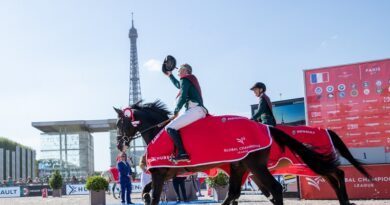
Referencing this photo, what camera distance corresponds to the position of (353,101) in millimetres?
15672

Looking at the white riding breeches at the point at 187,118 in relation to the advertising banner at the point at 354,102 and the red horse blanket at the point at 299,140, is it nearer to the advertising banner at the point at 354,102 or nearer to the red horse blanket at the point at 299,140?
the red horse blanket at the point at 299,140

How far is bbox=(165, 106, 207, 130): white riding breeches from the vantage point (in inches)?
314

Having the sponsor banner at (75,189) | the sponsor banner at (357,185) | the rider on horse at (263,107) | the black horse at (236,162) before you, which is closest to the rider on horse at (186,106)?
the black horse at (236,162)

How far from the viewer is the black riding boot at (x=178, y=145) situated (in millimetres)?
7750

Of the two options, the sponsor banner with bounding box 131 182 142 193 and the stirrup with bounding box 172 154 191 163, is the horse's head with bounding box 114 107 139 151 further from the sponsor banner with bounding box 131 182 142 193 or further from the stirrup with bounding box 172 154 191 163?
the sponsor banner with bounding box 131 182 142 193

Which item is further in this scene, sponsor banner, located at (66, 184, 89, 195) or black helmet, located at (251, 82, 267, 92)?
sponsor banner, located at (66, 184, 89, 195)

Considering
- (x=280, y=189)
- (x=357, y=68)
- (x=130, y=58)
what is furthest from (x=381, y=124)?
(x=130, y=58)

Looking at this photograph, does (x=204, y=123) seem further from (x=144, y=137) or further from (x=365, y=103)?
(x=365, y=103)

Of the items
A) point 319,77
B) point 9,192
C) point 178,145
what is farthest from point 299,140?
point 9,192

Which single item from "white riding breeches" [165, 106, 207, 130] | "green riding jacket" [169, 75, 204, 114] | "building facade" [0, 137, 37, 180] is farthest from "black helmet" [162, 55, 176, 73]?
"building facade" [0, 137, 37, 180]

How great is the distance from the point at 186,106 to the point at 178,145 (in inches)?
31.3

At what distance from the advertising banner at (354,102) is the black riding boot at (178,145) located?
342 inches

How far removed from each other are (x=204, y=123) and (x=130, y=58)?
10874 cm

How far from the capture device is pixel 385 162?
568 inches
